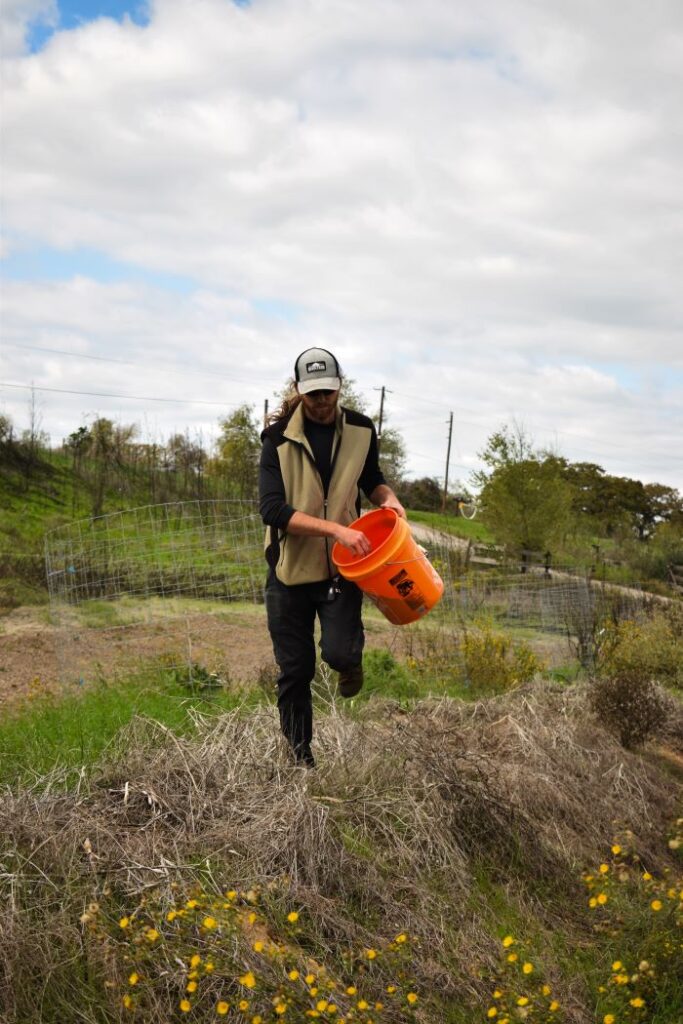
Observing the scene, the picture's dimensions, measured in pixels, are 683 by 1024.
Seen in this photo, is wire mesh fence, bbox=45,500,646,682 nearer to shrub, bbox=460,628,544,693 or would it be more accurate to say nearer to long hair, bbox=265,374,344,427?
shrub, bbox=460,628,544,693

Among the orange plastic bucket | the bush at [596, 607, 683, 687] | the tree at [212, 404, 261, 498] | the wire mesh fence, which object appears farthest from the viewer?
the tree at [212, 404, 261, 498]

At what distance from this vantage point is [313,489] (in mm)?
4266

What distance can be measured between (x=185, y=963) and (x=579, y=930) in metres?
1.54

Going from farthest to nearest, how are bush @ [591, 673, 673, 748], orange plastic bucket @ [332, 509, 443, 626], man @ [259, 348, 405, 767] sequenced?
bush @ [591, 673, 673, 748]
man @ [259, 348, 405, 767]
orange plastic bucket @ [332, 509, 443, 626]

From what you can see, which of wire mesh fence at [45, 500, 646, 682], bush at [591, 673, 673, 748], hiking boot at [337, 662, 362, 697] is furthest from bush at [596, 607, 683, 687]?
hiking boot at [337, 662, 362, 697]

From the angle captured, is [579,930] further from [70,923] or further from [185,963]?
[70,923]

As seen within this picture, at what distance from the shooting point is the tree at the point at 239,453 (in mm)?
22172

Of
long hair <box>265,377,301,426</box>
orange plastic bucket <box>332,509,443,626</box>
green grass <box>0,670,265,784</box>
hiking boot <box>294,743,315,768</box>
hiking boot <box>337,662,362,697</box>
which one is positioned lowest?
green grass <box>0,670,265,784</box>

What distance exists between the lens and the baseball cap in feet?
13.4

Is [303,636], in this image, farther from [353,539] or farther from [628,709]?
[628,709]

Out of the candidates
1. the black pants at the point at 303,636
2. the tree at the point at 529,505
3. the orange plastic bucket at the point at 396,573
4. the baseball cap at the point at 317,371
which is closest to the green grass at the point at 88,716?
the black pants at the point at 303,636

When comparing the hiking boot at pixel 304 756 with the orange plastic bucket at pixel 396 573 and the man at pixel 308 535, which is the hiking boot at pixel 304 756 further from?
the orange plastic bucket at pixel 396 573

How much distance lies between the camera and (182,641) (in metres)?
9.41

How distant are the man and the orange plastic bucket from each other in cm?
11
